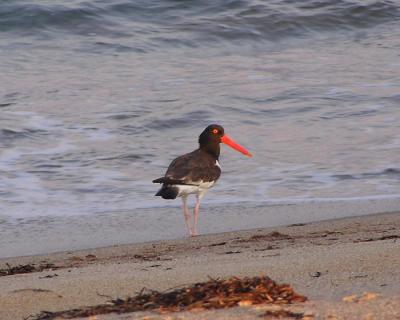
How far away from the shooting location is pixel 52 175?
363 inches

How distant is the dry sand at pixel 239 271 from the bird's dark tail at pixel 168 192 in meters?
1.08

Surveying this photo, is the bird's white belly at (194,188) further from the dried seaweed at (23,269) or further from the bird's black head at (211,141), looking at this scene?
the dried seaweed at (23,269)

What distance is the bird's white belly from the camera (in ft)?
26.4

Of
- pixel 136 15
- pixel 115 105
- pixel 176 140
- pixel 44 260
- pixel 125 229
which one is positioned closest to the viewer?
pixel 44 260

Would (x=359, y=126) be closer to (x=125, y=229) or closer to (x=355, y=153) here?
(x=355, y=153)

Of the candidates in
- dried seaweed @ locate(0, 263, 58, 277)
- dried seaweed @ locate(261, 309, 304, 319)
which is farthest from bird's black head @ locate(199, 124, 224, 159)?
dried seaweed @ locate(261, 309, 304, 319)

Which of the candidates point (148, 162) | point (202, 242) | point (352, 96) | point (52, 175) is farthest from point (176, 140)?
point (202, 242)

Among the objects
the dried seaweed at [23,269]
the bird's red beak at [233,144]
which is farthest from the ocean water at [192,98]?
the dried seaweed at [23,269]

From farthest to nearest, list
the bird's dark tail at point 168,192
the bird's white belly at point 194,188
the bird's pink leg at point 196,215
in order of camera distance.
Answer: the bird's white belly at point 194,188
the bird's dark tail at point 168,192
the bird's pink leg at point 196,215

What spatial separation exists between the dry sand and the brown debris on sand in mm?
81

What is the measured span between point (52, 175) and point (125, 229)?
1.87m

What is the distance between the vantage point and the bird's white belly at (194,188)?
8055 millimetres

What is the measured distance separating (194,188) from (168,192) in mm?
331

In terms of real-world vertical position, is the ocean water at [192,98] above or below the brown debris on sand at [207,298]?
below
